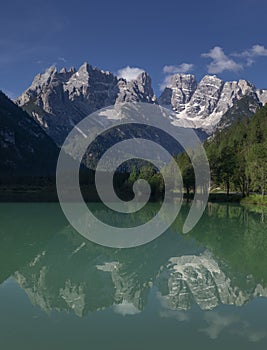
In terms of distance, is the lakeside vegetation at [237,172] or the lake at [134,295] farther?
the lakeside vegetation at [237,172]

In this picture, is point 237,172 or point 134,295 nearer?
point 134,295

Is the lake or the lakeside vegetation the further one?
the lakeside vegetation

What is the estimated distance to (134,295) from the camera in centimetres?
1723

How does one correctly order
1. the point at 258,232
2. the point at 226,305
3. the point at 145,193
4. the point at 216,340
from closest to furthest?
the point at 216,340, the point at 226,305, the point at 258,232, the point at 145,193

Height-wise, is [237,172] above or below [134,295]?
above

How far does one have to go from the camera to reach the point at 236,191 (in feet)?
354

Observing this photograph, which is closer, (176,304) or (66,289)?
(176,304)

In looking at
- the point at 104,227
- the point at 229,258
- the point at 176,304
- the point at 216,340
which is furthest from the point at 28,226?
the point at 216,340

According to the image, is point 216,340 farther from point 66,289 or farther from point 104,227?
point 104,227

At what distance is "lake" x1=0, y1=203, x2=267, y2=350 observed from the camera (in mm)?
11773

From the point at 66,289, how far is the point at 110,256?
9776 mm

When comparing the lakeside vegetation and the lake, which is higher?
the lakeside vegetation

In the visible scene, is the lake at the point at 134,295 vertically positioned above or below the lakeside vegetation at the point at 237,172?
below

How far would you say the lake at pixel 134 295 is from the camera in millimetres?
11773
